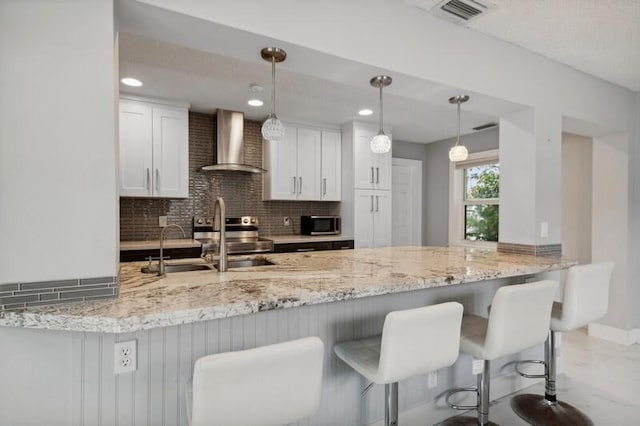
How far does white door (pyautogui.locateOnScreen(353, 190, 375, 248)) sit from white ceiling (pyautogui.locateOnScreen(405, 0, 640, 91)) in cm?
242

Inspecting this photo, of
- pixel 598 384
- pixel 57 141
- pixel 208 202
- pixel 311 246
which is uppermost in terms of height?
pixel 57 141

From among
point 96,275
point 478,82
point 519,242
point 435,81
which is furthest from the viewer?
point 519,242

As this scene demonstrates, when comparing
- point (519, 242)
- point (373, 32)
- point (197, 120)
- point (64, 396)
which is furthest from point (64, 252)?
point (197, 120)

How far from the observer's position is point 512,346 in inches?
66.6

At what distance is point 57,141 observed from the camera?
114 cm

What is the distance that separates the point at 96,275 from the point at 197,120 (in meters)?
3.14

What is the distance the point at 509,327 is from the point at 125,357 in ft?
5.59

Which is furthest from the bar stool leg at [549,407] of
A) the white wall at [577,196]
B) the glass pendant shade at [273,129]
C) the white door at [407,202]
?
the white door at [407,202]

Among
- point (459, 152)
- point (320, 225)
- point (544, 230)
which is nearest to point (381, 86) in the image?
point (459, 152)

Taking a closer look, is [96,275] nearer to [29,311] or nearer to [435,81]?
[29,311]

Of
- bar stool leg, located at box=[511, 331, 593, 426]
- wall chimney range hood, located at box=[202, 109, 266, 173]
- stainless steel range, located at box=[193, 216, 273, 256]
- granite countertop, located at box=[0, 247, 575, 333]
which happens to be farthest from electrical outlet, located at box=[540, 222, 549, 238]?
wall chimney range hood, located at box=[202, 109, 266, 173]

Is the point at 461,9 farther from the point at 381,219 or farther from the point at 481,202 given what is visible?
the point at 481,202

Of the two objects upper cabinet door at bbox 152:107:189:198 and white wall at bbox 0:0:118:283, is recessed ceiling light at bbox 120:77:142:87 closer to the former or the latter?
upper cabinet door at bbox 152:107:189:198

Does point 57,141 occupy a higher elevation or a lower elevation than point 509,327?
higher
